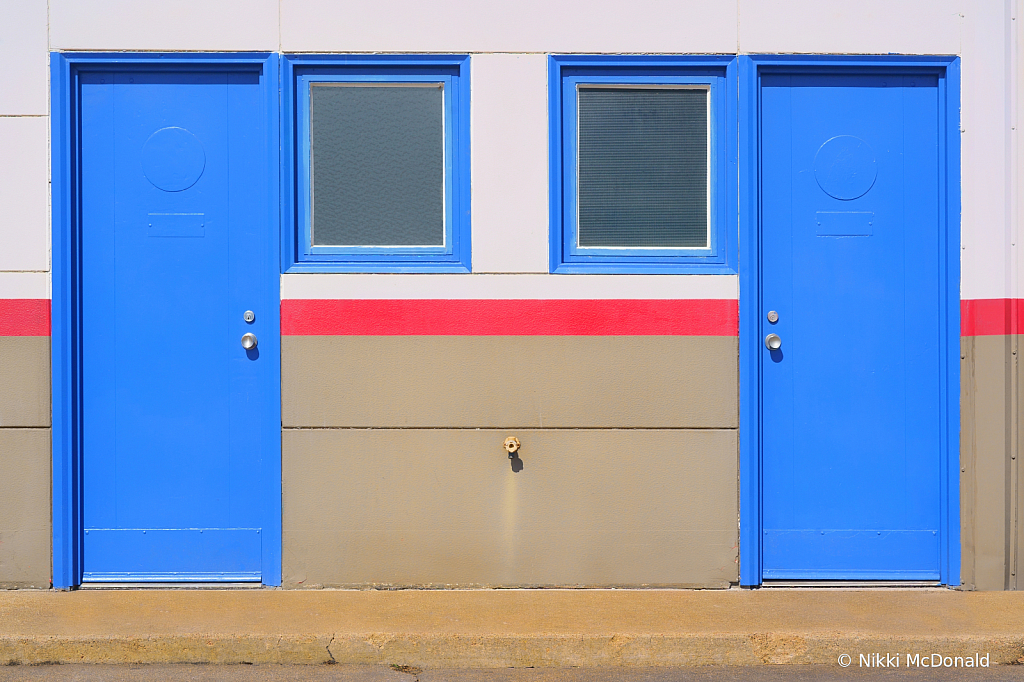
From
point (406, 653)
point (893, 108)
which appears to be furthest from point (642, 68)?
point (406, 653)

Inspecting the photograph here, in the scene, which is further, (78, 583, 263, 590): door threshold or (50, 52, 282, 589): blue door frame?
(78, 583, 263, 590): door threshold

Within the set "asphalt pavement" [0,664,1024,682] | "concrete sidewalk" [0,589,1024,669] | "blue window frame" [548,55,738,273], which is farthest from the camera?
"blue window frame" [548,55,738,273]

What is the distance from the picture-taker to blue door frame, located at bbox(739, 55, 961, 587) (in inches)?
194

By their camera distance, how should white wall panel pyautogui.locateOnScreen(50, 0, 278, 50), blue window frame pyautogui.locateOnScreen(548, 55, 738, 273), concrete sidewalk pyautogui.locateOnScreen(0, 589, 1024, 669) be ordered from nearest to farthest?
1. concrete sidewalk pyautogui.locateOnScreen(0, 589, 1024, 669)
2. white wall panel pyautogui.locateOnScreen(50, 0, 278, 50)
3. blue window frame pyautogui.locateOnScreen(548, 55, 738, 273)

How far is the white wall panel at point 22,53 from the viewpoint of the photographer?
4.84m

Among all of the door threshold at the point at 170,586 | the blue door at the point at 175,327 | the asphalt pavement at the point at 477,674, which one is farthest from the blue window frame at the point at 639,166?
the door threshold at the point at 170,586

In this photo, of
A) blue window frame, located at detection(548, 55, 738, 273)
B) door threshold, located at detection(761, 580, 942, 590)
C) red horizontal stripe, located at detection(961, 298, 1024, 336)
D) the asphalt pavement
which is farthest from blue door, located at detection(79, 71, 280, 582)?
red horizontal stripe, located at detection(961, 298, 1024, 336)

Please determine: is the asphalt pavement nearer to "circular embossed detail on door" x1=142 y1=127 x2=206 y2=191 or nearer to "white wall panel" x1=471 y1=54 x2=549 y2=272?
"white wall panel" x1=471 y1=54 x2=549 y2=272

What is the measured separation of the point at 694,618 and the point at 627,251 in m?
1.93

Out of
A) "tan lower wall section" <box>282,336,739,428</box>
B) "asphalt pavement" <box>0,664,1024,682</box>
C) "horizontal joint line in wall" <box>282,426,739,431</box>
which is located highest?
"tan lower wall section" <box>282,336,739,428</box>

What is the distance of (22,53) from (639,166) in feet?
10.9

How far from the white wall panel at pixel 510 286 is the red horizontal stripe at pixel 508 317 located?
0.04 m

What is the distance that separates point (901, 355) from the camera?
5.01 meters

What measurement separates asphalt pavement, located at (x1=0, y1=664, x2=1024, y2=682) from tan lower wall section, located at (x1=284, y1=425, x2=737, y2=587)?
2.89 ft
